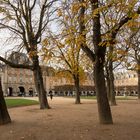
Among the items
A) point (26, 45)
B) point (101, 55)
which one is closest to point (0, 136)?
point (101, 55)

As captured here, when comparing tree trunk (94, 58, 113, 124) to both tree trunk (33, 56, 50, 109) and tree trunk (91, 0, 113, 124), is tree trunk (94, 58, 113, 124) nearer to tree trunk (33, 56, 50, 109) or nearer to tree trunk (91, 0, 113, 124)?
tree trunk (91, 0, 113, 124)

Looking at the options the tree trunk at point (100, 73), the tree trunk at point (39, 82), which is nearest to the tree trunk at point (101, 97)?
the tree trunk at point (100, 73)

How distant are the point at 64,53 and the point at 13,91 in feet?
301

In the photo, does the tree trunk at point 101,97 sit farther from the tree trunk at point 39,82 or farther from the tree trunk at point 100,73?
the tree trunk at point 39,82

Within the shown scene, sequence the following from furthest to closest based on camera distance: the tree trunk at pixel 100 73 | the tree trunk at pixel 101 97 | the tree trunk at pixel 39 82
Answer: the tree trunk at pixel 39 82
the tree trunk at pixel 101 97
the tree trunk at pixel 100 73

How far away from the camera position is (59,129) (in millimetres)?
15688

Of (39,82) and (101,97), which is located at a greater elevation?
(39,82)

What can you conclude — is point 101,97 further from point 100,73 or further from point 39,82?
point 39,82

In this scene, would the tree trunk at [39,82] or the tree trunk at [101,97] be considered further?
the tree trunk at [39,82]

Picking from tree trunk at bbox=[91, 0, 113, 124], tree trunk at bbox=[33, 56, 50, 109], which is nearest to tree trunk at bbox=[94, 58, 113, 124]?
tree trunk at bbox=[91, 0, 113, 124]

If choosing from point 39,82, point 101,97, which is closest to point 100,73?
point 101,97

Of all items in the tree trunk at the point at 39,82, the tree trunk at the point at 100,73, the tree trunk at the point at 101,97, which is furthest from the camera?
the tree trunk at the point at 39,82

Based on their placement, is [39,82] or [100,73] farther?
[39,82]

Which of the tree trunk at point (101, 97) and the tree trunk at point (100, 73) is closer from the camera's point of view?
the tree trunk at point (100, 73)
